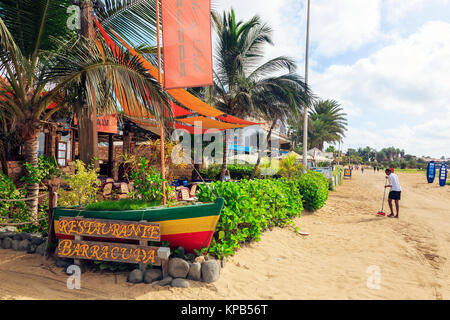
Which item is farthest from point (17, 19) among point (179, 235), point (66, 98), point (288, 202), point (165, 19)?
point (288, 202)

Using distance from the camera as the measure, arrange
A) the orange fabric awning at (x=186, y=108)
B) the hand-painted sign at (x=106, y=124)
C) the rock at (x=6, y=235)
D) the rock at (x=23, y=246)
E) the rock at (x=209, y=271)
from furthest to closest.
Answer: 1. the hand-painted sign at (x=106, y=124)
2. the orange fabric awning at (x=186, y=108)
3. the rock at (x=6, y=235)
4. the rock at (x=23, y=246)
5. the rock at (x=209, y=271)

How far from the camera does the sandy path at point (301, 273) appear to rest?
3510mm

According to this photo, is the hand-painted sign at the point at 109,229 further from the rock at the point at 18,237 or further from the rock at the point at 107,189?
the rock at the point at 107,189

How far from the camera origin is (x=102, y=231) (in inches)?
152

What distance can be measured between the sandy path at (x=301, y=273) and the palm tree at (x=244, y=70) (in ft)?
24.2

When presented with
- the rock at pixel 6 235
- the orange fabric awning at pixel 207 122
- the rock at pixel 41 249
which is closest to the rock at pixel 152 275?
the rock at pixel 41 249

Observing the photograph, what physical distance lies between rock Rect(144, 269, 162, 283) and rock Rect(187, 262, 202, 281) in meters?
0.43

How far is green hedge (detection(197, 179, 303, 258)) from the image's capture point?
4.48 m

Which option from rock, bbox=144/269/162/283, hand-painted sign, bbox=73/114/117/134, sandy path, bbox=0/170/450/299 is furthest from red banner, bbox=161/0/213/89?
hand-painted sign, bbox=73/114/117/134

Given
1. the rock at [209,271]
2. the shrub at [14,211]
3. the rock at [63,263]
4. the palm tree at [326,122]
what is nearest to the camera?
the rock at [209,271]

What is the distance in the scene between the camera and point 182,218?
12.6ft

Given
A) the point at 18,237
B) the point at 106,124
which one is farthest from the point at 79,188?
the point at 106,124

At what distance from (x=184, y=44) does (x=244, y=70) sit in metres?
8.91
